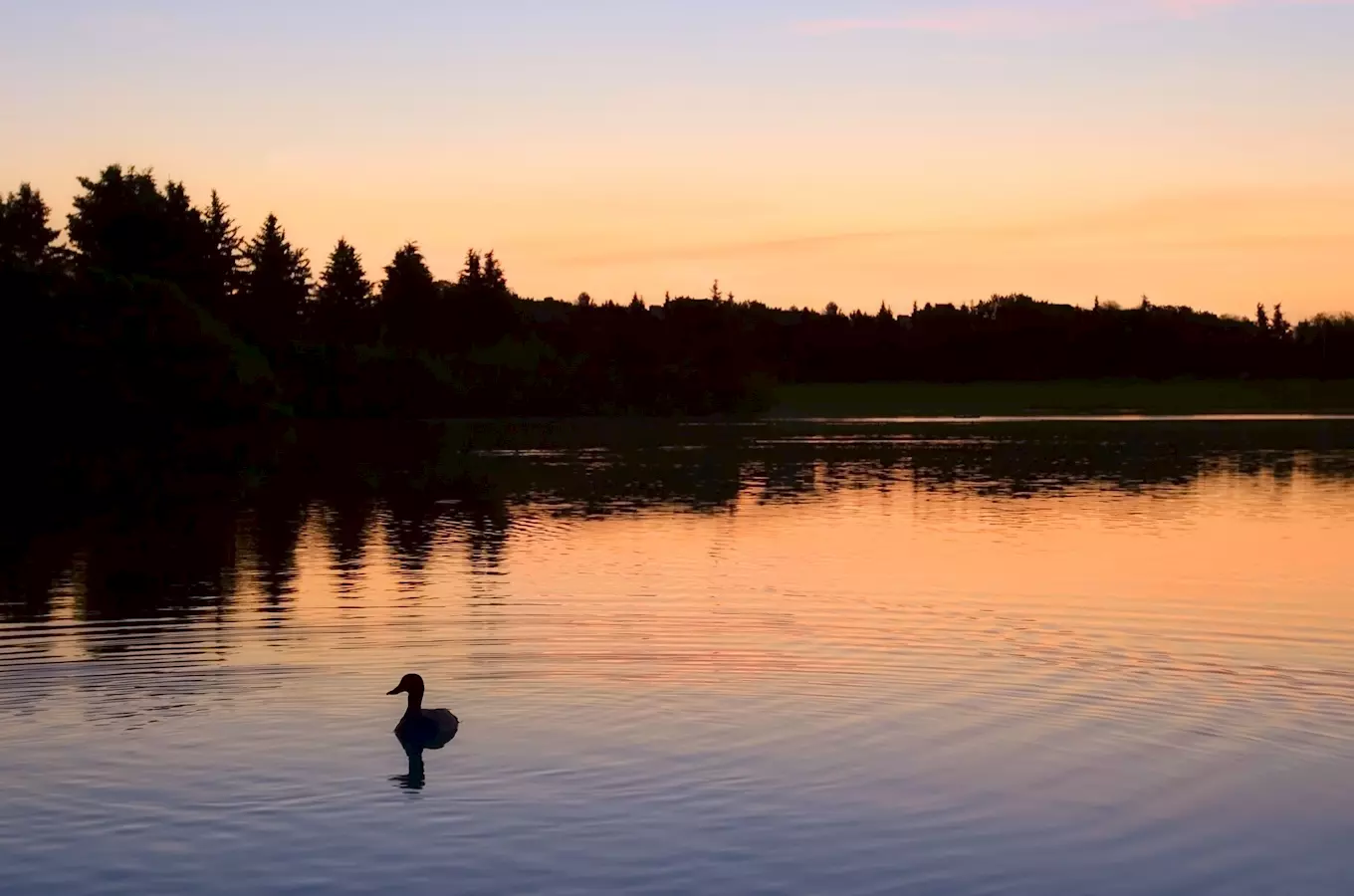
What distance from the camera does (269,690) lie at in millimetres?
20766

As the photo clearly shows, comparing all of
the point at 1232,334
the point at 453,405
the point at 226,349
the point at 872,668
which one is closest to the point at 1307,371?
the point at 1232,334

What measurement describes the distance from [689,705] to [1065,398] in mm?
152204

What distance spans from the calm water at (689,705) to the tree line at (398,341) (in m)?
39.5

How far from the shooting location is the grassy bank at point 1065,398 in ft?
506

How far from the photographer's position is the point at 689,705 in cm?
1977

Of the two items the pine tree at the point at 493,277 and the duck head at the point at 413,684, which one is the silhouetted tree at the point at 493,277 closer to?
the pine tree at the point at 493,277

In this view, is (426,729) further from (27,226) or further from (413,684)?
(27,226)

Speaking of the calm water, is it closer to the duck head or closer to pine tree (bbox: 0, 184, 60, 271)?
the duck head

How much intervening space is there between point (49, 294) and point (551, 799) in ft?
242

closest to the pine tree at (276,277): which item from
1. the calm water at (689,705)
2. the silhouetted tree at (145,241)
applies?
the silhouetted tree at (145,241)

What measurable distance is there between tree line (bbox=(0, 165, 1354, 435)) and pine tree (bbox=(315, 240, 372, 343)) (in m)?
0.22

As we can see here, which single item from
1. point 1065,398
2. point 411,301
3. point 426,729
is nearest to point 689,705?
point 426,729

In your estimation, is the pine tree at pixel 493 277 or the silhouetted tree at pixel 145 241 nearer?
the silhouetted tree at pixel 145 241

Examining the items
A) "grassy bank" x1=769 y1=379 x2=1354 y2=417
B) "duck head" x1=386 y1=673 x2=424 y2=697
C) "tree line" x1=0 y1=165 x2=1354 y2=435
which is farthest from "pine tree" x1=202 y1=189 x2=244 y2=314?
"duck head" x1=386 y1=673 x2=424 y2=697
